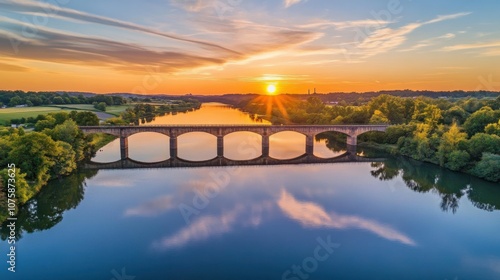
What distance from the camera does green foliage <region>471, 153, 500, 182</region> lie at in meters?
38.9

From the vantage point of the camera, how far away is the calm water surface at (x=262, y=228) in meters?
21.0

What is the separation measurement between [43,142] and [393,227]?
3395cm

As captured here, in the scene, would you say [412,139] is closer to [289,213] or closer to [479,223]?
[479,223]

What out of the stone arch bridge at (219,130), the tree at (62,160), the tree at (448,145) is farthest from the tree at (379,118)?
the tree at (62,160)

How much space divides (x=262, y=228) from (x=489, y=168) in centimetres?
2959

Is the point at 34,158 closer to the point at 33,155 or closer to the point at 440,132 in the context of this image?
the point at 33,155

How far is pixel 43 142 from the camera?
1362 inches

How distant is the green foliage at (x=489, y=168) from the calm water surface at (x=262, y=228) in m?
1.14

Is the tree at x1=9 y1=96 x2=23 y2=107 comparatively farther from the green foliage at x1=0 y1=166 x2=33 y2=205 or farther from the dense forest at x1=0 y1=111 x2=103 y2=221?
the green foliage at x1=0 y1=166 x2=33 y2=205

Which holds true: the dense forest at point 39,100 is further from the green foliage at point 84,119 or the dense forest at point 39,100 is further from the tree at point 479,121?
the tree at point 479,121

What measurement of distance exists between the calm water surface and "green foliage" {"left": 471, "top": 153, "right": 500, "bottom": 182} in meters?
1.14

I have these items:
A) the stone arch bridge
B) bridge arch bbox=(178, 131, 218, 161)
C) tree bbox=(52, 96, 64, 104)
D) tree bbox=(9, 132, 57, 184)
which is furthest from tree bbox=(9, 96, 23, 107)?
tree bbox=(9, 132, 57, 184)

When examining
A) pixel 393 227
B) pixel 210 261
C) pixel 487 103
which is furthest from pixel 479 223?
pixel 487 103

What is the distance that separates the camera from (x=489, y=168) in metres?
39.1
